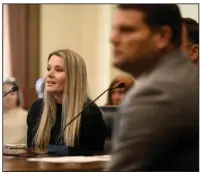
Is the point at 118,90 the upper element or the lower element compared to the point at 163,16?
lower

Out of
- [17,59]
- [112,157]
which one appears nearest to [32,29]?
[17,59]

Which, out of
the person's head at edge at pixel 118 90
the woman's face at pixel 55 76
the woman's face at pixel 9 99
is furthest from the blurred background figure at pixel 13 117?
the person's head at edge at pixel 118 90

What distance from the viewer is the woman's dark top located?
126 cm

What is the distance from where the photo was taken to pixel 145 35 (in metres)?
1.24

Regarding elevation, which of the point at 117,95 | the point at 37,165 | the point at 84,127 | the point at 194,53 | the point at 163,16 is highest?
the point at 163,16

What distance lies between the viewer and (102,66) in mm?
1262

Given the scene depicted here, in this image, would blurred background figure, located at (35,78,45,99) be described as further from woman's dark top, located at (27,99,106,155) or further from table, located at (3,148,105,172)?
table, located at (3,148,105,172)

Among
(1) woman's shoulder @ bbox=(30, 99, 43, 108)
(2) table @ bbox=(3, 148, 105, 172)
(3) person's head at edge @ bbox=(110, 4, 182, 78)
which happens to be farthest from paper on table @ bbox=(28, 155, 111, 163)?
(3) person's head at edge @ bbox=(110, 4, 182, 78)

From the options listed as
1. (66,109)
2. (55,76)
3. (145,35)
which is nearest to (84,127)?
(66,109)

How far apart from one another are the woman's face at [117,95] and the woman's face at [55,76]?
163mm

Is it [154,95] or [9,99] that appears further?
[9,99]

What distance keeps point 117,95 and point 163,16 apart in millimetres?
287

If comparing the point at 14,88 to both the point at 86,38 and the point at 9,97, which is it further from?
the point at 86,38

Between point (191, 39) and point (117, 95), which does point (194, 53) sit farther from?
point (117, 95)
